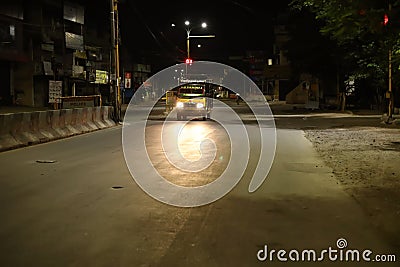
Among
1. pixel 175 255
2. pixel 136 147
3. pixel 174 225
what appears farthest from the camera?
pixel 136 147

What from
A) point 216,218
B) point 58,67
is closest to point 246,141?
point 216,218

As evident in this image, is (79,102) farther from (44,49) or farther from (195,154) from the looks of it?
(44,49)

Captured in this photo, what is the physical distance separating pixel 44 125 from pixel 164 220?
13.1m

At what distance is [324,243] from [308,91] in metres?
56.0

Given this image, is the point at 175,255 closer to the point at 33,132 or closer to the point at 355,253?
the point at 355,253

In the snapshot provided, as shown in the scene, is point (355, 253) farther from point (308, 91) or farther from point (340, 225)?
point (308, 91)

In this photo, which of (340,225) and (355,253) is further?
(340,225)

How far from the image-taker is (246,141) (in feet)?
62.8

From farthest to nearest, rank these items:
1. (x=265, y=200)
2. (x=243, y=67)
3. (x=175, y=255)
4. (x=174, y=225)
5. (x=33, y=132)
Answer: (x=243, y=67) < (x=33, y=132) < (x=265, y=200) < (x=174, y=225) < (x=175, y=255)

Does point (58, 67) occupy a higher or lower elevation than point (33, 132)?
higher

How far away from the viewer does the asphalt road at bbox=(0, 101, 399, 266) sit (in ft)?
19.8

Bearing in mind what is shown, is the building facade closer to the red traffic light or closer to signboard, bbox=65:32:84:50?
signboard, bbox=65:32:84:50

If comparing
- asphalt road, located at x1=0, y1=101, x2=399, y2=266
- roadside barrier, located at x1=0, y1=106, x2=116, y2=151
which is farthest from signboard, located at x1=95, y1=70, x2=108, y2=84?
asphalt road, located at x1=0, y1=101, x2=399, y2=266

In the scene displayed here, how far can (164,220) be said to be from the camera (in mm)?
7625
